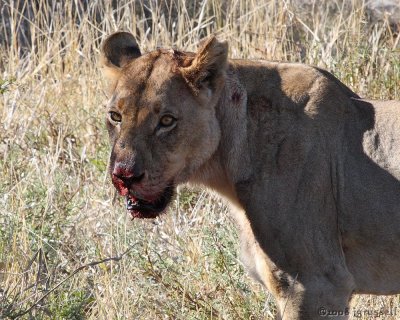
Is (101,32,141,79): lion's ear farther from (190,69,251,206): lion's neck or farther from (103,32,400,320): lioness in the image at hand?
(190,69,251,206): lion's neck

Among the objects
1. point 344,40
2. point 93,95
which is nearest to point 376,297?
point 344,40

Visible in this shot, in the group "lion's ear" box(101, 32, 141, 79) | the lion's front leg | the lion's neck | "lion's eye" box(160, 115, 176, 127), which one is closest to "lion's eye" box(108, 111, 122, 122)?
"lion's eye" box(160, 115, 176, 127)

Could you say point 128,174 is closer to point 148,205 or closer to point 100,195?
point 148,205

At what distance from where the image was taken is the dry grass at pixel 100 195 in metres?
4.68

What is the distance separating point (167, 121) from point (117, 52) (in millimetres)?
621

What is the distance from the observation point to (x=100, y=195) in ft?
19.1

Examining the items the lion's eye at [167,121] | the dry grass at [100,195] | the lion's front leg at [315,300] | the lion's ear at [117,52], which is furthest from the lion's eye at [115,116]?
the lion's front leg at [315,300]

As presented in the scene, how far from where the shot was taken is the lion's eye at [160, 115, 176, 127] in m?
3.97

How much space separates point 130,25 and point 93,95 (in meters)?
0.68

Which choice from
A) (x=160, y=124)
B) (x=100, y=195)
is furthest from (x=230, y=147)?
(x=100, y=195)

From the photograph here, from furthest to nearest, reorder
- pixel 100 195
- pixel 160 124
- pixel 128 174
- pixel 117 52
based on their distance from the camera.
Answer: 1. pixel 100 195
2. pixel 117 52
3. pixel 160 124
4. pixel 128 174

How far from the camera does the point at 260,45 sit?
6797 millimetres

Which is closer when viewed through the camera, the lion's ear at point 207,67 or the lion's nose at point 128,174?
the lion's nose at point 128,174

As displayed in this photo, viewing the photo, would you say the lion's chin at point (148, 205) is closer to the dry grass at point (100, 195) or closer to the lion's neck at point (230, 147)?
the lion's neck at point (230, 147)
